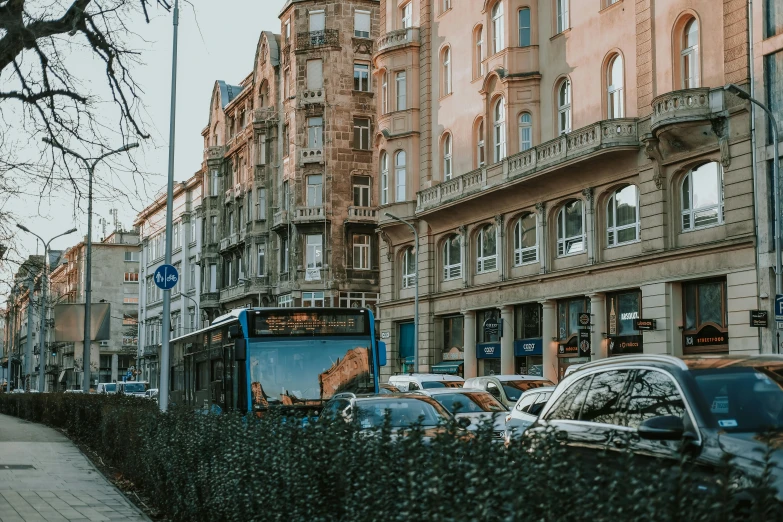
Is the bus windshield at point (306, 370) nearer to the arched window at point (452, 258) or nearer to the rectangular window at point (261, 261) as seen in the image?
the arched window at point (452, 258)

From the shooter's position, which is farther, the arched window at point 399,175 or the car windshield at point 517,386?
the arched window at point 399,175

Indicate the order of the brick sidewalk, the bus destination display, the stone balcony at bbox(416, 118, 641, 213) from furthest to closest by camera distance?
1. the stone balcony at bbox(416, 118, 641, 213)
2. the bus destination display
3. the brick sidewalk

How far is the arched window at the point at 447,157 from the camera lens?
4797 centimetres

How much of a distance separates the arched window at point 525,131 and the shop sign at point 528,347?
711 cm

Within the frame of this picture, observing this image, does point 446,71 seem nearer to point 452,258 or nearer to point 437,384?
point 452,258

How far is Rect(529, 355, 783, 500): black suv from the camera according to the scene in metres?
6.71

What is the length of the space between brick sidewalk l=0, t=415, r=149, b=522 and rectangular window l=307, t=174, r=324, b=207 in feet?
132

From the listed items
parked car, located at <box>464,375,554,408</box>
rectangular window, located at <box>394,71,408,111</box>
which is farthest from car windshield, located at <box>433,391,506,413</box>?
rectangular window, located at <box>394,71,408,111</box>

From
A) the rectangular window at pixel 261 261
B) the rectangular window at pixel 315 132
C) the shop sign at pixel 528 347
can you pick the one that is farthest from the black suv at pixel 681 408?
the rectangular window at pixel 261 261

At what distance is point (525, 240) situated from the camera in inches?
1635

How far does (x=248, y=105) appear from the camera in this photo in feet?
251

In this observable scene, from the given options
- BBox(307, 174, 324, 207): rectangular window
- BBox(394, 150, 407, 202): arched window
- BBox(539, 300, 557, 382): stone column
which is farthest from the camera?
BBox(307, 174, 324, 207): rectangular window

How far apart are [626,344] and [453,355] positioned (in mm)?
13732

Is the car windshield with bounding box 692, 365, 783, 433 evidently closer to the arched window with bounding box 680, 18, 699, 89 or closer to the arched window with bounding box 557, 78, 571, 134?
the arched window with bounding box 680, 18, 699, 89
